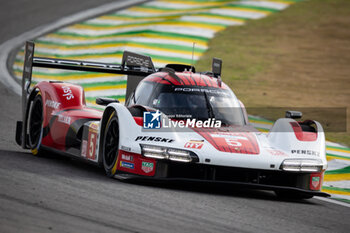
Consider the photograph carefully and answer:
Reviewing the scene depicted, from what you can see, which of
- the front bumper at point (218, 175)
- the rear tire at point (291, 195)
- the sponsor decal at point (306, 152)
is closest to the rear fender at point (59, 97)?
the front bumper at point (218, 175)

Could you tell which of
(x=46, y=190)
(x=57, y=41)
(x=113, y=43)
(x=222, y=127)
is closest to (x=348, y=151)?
(x=222, y=127)

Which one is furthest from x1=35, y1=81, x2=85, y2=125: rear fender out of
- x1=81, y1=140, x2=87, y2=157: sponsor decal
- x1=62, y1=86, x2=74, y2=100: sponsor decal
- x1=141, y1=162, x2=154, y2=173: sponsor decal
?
x1=141, y1=162, x2=154, y2=173: sponsor decal

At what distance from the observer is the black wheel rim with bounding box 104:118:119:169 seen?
7.95 meters

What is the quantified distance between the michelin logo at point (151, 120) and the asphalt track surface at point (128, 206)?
24.5 inches

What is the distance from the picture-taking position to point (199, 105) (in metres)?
8.39

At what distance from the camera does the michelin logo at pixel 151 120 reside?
762 centimetres

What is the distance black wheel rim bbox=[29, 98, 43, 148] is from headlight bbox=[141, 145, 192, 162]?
2998 millimetres

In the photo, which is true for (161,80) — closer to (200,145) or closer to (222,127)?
(222,127)

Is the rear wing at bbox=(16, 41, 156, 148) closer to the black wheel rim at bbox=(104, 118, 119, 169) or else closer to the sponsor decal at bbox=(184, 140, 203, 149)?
the black wheel rim at bbox=(104, 118, 119, 169)

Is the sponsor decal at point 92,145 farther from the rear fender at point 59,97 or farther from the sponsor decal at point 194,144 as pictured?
the sponsor decal at point 194,144

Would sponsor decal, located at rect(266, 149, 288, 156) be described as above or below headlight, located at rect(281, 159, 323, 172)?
above

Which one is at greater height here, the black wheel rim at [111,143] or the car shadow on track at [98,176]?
the black wheel rim at [111,143]

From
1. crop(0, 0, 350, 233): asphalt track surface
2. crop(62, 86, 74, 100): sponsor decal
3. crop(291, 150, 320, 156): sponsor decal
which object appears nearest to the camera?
crop(0, 0, 350, 233): asphalt track surface

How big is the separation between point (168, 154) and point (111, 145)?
0.99 meters
